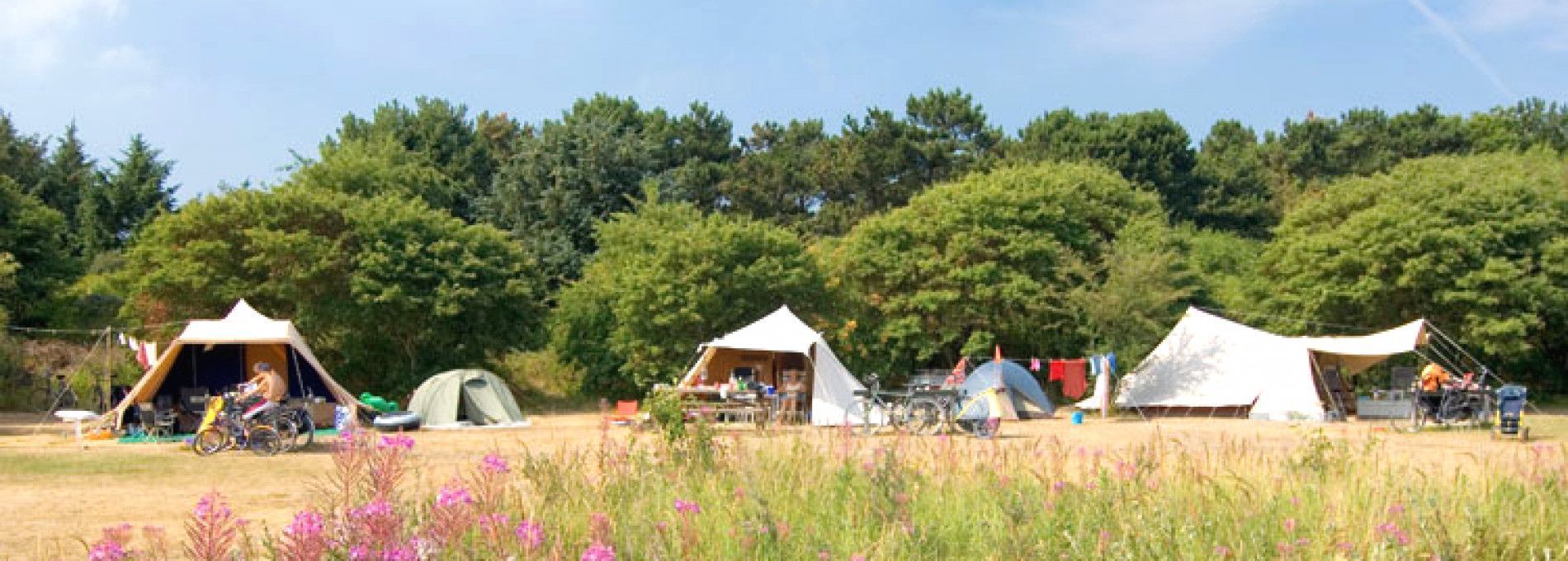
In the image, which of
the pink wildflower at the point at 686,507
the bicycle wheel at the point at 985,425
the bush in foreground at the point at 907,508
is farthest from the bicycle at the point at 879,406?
the pink wildflower at the point at 686,507

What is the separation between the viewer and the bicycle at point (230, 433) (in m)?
12.6

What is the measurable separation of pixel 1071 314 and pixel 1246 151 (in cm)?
2115

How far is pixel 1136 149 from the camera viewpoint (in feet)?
125

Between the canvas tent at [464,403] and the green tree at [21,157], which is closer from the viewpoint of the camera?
the canvas tent at [464,403]

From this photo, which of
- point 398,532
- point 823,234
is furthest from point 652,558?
point 823,234

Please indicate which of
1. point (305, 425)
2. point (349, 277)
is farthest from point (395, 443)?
point (349, 277)

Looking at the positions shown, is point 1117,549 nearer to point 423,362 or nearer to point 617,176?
point 423,362

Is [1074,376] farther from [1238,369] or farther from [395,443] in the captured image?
[395,443]

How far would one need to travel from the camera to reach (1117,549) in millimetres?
3961

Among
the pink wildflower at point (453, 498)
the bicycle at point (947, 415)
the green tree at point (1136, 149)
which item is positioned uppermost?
the green tree at point (1136, 149)

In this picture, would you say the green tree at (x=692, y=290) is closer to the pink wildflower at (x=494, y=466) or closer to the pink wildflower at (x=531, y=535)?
the pink wildflower at (x=494, y=466)

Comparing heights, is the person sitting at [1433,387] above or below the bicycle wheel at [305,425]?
above

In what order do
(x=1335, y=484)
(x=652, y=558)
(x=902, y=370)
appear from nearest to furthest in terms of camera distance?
1. (x=652, y=558)
2. (x=1335, y=484)
3. (x=902, y=370)

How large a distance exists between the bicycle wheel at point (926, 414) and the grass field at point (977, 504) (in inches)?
290
